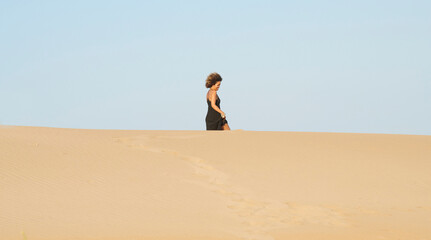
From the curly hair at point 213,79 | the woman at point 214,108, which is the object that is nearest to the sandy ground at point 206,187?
the woman at point 214,108

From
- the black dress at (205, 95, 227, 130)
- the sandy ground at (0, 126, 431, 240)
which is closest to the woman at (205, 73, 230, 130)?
the black dress at (205, 95, 227, 130)

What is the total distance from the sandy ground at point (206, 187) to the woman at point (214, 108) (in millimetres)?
1048

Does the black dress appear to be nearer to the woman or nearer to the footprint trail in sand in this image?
the woman

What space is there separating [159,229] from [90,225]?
0.70 m

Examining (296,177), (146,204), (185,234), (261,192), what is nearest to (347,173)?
(296,177)

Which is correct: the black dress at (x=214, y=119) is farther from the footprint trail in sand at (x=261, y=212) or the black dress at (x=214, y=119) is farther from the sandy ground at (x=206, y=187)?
the footprint trail in sand at (x=261, y=212)

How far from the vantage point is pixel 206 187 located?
8359mm

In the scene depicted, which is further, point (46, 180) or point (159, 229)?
point (46, 180)

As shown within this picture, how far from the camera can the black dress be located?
13510 millimetres

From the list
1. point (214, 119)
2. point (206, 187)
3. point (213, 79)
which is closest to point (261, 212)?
point (206, 187)

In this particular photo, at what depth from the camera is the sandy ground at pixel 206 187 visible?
652cm

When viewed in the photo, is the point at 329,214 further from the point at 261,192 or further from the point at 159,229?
the point at 159,229

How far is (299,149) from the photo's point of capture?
440 inches

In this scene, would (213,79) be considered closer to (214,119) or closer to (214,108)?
(214,108)
